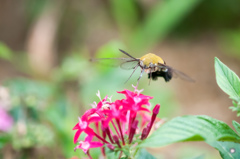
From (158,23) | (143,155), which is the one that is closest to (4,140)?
(143,155)

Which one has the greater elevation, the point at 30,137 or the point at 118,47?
the point at 118,47

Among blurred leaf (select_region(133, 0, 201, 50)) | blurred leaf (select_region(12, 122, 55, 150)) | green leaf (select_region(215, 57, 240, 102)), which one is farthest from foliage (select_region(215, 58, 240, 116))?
blurred leaf (select_region(133, 0, 201, 50))

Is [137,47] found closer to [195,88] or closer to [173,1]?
[173,1]

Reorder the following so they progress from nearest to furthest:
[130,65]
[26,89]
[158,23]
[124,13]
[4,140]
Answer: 1. [130,65]
2. [4,140]
3. [26,89]
4. [158,23]
5. [124,13]

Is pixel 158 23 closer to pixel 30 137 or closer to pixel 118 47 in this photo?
pixel 118 47

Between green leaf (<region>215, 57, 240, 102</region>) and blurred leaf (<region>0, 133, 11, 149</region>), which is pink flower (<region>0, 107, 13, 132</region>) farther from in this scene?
green leaf (<region>215, 57, 240, 102</region>)

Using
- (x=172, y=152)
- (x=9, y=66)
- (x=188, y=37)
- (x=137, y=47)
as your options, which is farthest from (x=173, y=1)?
(x=9, y=66)
